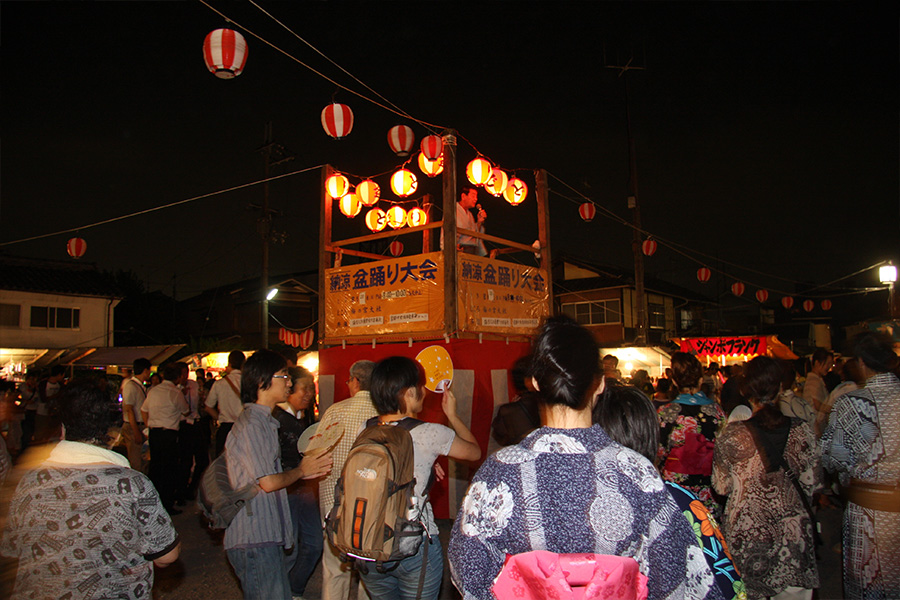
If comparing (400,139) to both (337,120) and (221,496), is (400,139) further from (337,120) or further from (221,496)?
(221,496)

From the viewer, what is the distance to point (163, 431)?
7738mm

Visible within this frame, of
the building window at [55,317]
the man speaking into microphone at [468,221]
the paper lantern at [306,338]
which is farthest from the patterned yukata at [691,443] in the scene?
the building window at [55,317]

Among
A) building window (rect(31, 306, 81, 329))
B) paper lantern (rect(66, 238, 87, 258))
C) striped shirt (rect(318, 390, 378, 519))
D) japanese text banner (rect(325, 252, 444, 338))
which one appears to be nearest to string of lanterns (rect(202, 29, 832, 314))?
japanese text banner (rect(325, 252, 444, 338))

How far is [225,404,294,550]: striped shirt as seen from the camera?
3064 millimetres

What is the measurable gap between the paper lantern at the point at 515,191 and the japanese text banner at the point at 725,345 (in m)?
15.2

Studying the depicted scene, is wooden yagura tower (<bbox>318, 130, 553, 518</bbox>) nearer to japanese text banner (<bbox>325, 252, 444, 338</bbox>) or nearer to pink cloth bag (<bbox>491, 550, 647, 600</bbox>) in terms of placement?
japanese text banner (<bbox>325, 252, 444, 338</bbox>)

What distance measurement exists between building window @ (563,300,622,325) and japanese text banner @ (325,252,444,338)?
22.0m

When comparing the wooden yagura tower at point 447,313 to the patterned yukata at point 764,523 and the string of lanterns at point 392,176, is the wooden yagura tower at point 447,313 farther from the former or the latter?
the patterned yukata at point 764,523

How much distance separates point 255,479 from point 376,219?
25.9 feet

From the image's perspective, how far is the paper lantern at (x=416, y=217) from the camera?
9500mm

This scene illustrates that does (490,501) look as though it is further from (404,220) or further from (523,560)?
(404,220)

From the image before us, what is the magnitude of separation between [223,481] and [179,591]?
2.74 m

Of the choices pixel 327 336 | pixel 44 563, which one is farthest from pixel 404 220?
pixel 44 563

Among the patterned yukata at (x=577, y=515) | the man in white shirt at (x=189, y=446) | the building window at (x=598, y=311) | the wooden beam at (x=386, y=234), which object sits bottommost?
the man in white shirt at (x=189, y=446)
